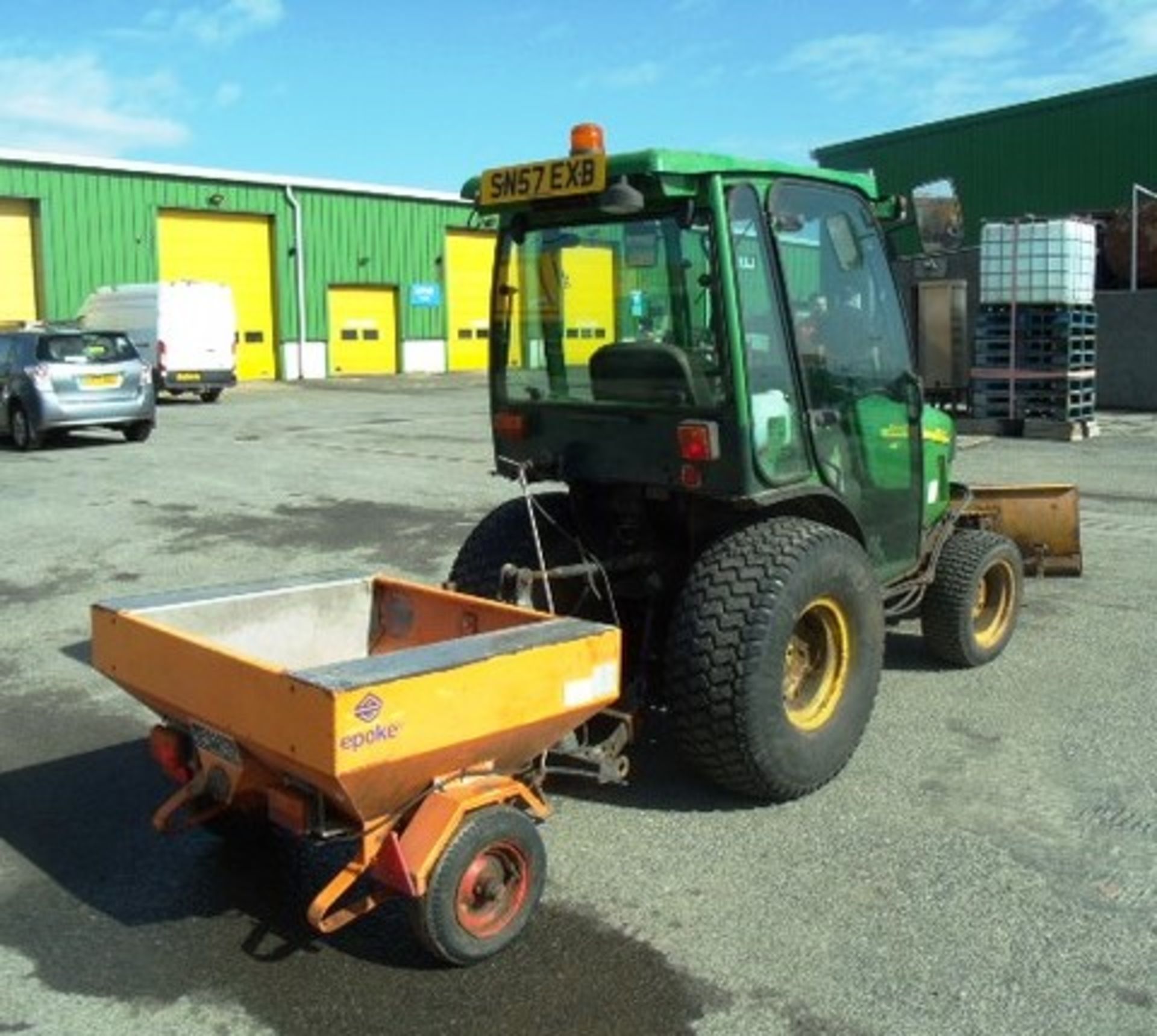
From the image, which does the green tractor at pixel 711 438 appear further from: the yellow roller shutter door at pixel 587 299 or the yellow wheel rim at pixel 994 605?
the yellow wheel rim at pixel 994 605

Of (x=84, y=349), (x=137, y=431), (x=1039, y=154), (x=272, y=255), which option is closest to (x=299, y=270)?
(x=272, y=255)

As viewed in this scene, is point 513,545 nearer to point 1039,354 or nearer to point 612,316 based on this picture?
point 612,316

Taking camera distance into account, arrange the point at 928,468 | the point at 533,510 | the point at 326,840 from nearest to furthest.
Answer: the point at 326,840 < the point at 533,510 < the point at 928,468

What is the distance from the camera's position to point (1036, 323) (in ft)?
54.0

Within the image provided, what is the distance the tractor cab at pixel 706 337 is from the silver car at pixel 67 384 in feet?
41.1

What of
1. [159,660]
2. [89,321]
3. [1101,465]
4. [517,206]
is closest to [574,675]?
[159,660]

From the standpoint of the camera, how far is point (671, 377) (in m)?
4.50

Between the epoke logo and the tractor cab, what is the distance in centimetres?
165

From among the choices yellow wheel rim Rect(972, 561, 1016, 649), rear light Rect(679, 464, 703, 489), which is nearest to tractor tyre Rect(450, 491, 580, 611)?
rear light Rect(679, 464, 703, 489)

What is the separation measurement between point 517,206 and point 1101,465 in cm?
1084

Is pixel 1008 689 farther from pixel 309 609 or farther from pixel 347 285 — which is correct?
pixel 347 285

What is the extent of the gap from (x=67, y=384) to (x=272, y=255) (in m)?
17.8

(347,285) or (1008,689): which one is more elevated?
(347,285)

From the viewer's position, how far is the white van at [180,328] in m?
24.7
